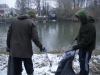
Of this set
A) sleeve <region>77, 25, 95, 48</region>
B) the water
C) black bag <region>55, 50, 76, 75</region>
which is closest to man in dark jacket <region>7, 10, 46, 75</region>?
black bag <region>55, 50, 76, 75</region>

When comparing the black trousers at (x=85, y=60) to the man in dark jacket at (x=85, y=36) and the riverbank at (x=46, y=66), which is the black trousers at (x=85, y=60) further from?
the riverbank at (x=46, y=66)

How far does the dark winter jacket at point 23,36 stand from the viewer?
2.97 meters

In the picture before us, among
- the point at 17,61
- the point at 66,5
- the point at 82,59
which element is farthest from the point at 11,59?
the point at 66,5

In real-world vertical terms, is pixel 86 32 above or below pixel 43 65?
above

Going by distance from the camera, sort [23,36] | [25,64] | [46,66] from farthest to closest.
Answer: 1. [46,66]
2. [25,64]
3. [23,36]

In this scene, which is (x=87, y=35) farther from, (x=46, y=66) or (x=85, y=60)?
(x=46, y=66)

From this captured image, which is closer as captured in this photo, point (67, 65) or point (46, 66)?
point (67, 65)

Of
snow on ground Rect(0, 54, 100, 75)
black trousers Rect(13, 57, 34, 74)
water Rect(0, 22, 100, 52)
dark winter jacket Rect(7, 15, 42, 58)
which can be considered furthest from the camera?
water Rect(0, 22, 100, 52)

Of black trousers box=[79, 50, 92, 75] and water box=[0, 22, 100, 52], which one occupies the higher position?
black trousers box=[79, 50, 92, 75]

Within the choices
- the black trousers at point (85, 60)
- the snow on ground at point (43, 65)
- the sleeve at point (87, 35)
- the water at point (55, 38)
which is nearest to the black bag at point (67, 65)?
the black trousers at point (85, 60)

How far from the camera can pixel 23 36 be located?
9.79ft

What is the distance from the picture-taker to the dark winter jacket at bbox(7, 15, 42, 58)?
2.97 metres

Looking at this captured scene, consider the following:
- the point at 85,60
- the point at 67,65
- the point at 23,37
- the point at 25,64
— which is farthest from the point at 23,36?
the point at 85,60

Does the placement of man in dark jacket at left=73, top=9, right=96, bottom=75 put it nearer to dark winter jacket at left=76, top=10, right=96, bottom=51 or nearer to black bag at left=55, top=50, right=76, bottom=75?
dark winter jacket at left=76, top=10, right=96, bottom=51
